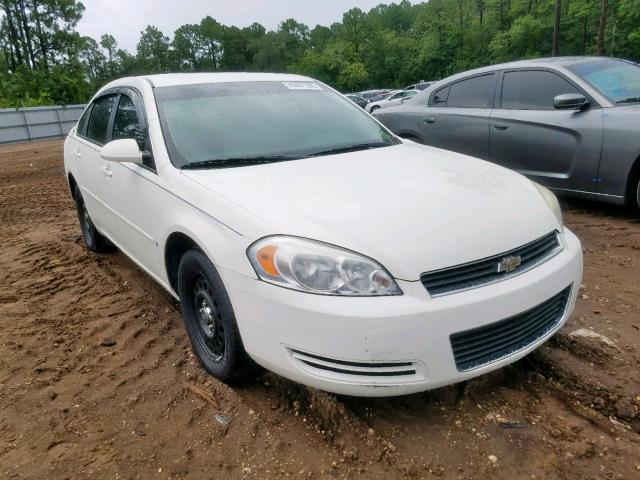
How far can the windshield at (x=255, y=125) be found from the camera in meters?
2.79

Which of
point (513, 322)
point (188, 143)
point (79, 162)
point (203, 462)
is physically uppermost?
point (188, 143)

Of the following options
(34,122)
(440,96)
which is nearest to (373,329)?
(440,96)

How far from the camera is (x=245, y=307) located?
2105 millimetres

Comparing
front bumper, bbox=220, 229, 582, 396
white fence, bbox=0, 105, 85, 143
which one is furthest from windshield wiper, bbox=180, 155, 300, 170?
white fence, bbox=0, 105, 85, 143

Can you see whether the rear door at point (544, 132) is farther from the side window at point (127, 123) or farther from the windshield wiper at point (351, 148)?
the side window at point (127, 123)

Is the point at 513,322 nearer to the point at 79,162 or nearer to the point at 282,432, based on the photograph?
the point at 282,432

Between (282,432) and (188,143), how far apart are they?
1.60 m

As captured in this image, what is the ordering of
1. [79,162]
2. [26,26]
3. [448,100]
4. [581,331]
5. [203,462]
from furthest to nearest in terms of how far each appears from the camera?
[26,26] → [448,100] → [79,162] → [581,331] → [203,462]

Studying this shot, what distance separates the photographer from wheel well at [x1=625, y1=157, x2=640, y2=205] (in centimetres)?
429

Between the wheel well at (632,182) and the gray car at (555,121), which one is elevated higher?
the gray car at (555,121)

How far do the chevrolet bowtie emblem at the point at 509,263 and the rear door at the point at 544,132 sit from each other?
2992mm

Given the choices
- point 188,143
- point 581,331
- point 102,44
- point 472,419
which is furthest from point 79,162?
point 102,44

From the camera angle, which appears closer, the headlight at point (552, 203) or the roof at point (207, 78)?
the headlight at point (552, 203)

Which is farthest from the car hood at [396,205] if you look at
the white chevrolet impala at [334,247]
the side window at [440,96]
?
the side window at [440,96]
